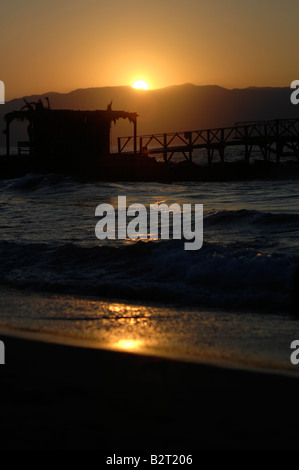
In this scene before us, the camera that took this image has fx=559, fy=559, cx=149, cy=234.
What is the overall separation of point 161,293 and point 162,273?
942 millimetres

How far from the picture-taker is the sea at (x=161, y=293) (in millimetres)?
4387

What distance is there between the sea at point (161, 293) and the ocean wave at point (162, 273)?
0.01 m

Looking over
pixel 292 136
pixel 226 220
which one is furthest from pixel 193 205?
pixel 292 136

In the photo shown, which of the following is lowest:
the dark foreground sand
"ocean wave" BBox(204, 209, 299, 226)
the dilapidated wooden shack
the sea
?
the dark foreground sand

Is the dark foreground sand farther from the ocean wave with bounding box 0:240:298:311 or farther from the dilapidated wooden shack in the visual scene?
the dilapidated wooden shack

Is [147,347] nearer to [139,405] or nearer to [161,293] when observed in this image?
[139,405]

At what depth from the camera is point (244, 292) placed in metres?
6.45

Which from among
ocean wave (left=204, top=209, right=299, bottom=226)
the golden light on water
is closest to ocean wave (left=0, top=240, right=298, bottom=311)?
the golden light on water

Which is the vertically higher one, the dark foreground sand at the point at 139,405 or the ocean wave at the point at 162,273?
the ocean wave at the point at 162,273

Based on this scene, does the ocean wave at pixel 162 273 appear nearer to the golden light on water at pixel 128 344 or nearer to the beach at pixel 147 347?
the beach at pixel 147 347

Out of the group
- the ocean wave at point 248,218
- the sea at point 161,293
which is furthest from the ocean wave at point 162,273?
the ocean wave at point 248,218

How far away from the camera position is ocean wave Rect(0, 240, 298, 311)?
252 inches

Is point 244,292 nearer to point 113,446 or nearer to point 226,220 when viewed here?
point 113,446

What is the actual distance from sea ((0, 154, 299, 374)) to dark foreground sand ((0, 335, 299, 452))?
37 cm
